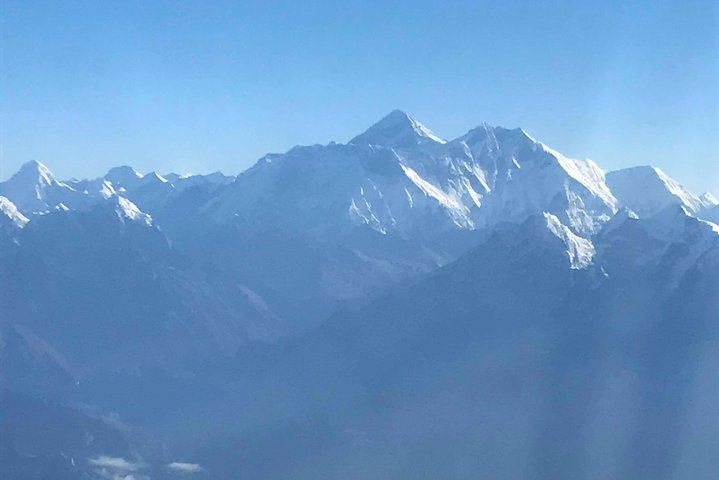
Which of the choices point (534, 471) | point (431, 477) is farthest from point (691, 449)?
point (431, 477)

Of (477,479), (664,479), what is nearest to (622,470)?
(664,479)

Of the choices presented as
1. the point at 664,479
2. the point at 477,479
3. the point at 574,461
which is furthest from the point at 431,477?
the point at 664,479

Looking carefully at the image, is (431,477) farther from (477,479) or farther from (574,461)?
(574,461)

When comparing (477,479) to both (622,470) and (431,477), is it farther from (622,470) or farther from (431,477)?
(622,470)

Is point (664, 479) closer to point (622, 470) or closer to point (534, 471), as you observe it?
point (622, 470)

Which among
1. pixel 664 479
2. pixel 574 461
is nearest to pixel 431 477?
pixel 574 461
